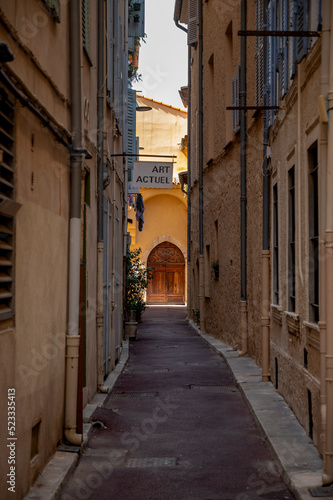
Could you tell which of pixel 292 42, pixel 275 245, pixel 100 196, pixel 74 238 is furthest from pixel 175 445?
pixel 292 42

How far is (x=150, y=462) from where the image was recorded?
21.4 ft

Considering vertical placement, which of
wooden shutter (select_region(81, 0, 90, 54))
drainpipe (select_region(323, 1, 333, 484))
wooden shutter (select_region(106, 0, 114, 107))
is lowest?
drainpipe (select_region(323, 1, 333, 484))

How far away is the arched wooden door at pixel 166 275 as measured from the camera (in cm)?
3919

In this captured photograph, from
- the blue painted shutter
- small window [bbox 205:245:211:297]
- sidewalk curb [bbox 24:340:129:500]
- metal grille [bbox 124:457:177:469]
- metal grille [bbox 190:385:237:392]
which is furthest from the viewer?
small window [bbox 205:245:211:297]

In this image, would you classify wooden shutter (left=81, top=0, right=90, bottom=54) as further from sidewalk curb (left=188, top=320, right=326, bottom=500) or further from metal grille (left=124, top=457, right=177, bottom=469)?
sidewalk curb (left=188, top=320, right=326, bottom=500)

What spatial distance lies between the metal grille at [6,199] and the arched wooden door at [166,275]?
34.4 m

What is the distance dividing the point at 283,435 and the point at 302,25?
161 inches

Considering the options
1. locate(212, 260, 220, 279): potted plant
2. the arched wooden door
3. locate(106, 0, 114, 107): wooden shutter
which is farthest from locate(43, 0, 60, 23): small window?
the arched wooden door

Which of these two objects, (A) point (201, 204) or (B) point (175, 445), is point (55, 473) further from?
(A) point (201, 204)

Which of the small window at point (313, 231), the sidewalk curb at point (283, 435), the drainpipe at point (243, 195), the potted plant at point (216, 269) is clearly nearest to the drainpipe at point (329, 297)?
the sidewalk curb at point (283, 435)

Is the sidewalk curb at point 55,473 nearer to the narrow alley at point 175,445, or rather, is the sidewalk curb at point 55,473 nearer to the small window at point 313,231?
the narrow alley at point 175,445

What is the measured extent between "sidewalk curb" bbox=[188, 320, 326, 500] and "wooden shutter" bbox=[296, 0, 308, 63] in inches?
149

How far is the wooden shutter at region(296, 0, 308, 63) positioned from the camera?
22.7 feet

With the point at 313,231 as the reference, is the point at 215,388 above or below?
below
